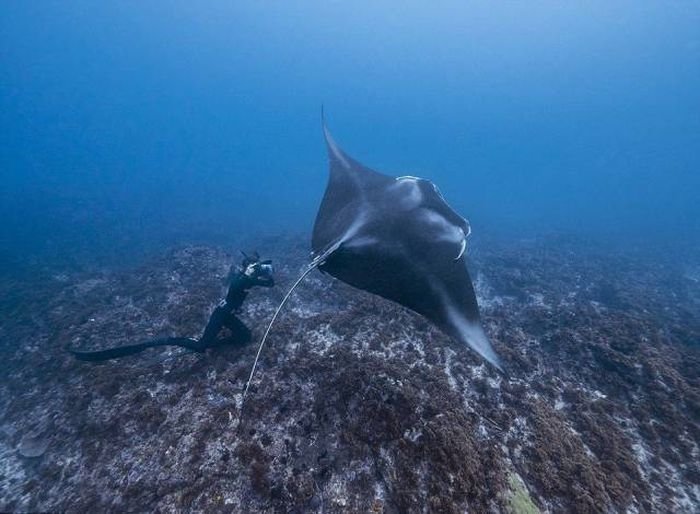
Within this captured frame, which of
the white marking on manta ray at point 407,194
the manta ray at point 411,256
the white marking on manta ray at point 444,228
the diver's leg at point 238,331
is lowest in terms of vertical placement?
the diver's leg at point 238,331

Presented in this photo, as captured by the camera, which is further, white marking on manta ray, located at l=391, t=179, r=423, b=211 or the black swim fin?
the black swim fin

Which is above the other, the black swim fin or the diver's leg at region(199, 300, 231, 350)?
the diver's leg at region(199, 300, 231, 350)

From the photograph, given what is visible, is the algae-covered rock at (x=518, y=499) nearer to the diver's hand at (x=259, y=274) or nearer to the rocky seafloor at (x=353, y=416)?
the rocky seafloor at (x=353, y=416)

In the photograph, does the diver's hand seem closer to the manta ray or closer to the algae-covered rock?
the manta ray

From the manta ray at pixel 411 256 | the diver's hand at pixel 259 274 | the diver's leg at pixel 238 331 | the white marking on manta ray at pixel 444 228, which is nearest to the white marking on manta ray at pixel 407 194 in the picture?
the manta ray at pixel 411 256

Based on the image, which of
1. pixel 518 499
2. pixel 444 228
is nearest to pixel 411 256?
pixel 444 228

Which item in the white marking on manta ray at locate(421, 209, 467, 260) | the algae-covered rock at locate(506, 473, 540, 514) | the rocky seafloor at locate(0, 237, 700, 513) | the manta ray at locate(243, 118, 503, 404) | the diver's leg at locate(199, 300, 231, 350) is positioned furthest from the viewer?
the diver's leg at locate(199, 300, 231, 350)

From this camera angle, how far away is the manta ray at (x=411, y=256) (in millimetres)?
3609

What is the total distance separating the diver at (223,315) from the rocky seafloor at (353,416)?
0.97 feet

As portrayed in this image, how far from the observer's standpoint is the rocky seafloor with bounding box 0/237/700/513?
3.48 meters

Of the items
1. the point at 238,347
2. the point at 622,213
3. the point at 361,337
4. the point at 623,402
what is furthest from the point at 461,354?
the point at 622,213

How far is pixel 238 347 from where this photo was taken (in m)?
5.76

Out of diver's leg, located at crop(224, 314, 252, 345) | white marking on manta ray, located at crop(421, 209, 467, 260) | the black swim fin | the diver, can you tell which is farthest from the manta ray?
the black swim fin

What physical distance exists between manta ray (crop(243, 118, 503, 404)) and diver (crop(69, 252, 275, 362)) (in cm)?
100
